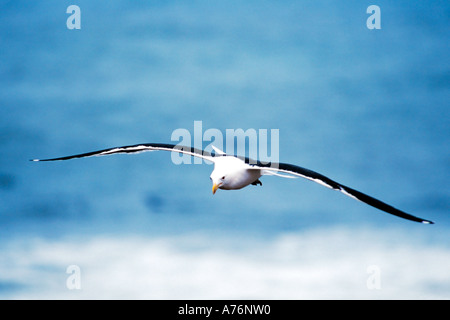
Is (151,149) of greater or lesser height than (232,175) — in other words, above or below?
above

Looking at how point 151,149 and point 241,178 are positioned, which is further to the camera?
point 151,149

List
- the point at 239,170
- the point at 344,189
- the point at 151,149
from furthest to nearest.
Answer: the point at 151,149 → the point at 239,170 → the point at 344,189

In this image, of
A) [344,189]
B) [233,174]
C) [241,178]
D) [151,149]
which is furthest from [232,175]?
[344,189]

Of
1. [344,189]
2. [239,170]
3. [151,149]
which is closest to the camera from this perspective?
[344,189]

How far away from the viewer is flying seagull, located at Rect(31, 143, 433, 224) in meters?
11.1

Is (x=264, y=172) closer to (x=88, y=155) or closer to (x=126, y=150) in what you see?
(x=126, y=150)

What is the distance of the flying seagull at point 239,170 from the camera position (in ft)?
36.5

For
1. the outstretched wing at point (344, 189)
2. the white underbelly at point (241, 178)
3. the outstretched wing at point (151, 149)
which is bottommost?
the outstretched wing at point (344, 189)

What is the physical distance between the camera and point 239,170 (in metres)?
13.9

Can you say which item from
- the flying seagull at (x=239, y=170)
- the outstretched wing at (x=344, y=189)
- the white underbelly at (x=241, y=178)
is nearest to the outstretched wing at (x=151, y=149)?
the flying seagull at (x=239, y=170)

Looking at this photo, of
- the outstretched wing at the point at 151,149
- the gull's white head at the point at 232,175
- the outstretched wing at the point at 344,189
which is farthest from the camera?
the outstretched wing at the point at 151,149

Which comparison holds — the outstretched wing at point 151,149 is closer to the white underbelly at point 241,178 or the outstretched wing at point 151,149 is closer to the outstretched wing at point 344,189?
the white underbelly at point 241,178

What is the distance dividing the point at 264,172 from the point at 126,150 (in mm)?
3782

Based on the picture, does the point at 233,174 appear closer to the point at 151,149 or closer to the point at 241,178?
the point at 241,178
